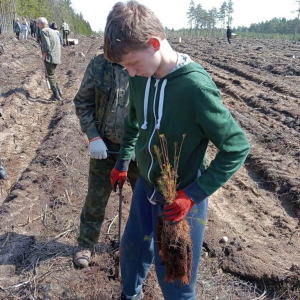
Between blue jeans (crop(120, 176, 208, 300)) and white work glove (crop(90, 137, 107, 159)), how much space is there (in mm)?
553

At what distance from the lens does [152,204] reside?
71.9 inches

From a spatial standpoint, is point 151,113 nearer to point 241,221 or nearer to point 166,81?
point 166,81

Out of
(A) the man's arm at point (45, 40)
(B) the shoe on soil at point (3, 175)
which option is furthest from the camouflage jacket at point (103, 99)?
(A) the man's arm at point (45, 40)

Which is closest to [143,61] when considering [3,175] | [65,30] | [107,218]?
[107,218]

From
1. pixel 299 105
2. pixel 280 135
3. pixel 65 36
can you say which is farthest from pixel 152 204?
pixel 65 36

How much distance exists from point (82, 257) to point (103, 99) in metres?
1.38

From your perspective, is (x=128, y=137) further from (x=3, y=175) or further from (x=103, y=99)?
(x=3, y=175)

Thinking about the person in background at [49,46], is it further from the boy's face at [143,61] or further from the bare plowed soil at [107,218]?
the boy's face at [143,61]

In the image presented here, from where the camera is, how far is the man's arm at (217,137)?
141cm

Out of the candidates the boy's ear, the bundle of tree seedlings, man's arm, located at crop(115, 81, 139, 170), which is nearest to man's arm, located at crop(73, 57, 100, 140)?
man's arm, located at crop(115, 81, 139, 170)

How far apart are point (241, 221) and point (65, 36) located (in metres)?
21.0

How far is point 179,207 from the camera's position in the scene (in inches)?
59.5

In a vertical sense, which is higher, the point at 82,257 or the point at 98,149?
the point at 98,149

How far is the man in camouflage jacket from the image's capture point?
7.85 feet
